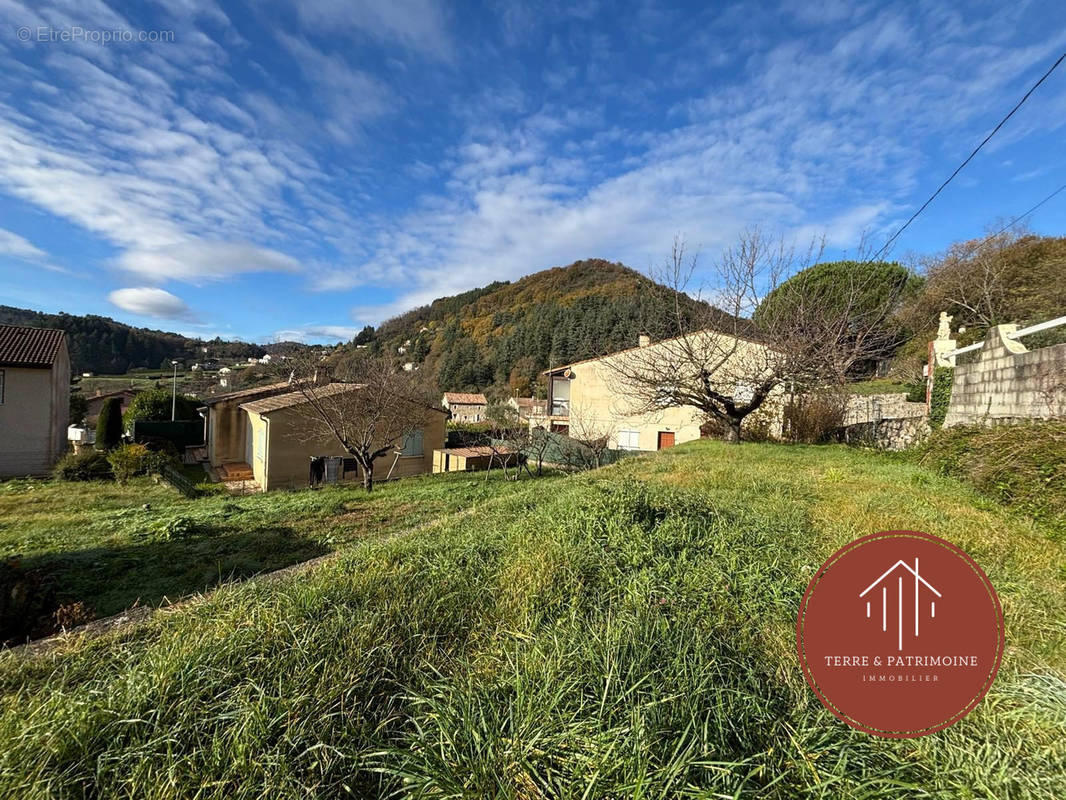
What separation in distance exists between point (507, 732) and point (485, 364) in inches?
2128

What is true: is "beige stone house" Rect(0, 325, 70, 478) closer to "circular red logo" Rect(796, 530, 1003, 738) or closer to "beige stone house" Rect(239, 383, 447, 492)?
"beige stone house" Rect(239, 383, 447, 492)

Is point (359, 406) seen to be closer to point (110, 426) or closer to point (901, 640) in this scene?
point (901, 640)

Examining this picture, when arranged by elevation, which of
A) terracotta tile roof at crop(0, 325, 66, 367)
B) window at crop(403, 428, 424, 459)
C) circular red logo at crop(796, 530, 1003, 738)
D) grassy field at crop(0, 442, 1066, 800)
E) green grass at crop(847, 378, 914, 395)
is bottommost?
window at crop(403, 428, 424, 459)

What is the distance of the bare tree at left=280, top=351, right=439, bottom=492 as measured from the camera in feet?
38.6

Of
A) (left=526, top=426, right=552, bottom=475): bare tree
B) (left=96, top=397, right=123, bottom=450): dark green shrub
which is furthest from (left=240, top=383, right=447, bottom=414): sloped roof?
(left=96, top=397, right=123, bottom=450): dark green shrub

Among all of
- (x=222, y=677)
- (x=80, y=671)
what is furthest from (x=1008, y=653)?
(x=80, y=671)

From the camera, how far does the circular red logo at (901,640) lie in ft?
5.35

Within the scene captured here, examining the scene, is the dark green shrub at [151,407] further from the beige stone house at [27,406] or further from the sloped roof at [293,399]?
the sloped roof at [293,399]

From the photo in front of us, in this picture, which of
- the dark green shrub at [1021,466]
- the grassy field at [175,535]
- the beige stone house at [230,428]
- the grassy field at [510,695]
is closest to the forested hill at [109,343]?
the beige stone house at [230,428]

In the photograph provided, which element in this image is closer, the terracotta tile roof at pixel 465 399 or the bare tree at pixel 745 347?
the bare tree at pixel 745 347

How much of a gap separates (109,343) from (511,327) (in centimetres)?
4587

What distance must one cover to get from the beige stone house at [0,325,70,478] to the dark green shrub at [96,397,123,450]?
2.43 meters

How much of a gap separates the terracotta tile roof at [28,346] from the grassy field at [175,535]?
6995 mm

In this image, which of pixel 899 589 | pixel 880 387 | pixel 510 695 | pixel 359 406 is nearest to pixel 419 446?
pixel 359 406
